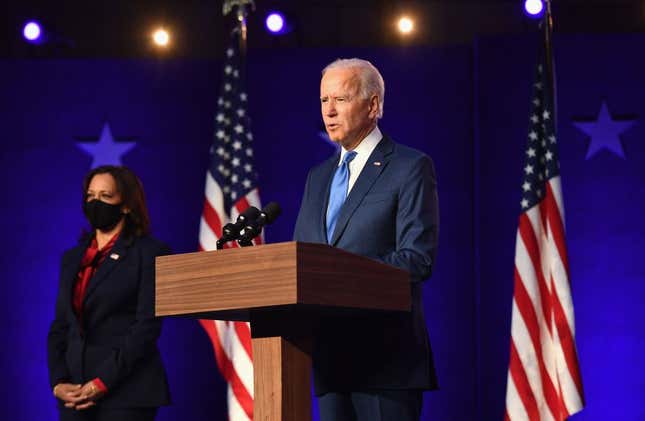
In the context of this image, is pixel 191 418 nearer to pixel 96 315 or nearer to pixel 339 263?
pixel 96 315

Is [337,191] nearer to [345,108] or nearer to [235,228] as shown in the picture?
[345,108]

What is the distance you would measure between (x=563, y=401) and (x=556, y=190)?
99cm

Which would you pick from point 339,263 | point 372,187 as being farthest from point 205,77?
point 339,263

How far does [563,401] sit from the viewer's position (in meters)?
4.65

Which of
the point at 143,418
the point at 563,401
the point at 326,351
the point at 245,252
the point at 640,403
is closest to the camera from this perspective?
the point at 245,252

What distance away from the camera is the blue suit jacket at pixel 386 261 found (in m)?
2.45

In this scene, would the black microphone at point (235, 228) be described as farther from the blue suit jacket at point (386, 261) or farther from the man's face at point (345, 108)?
the man's face at point (345, 108)

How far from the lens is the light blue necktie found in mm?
2619

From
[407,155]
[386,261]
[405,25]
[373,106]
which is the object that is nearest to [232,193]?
[405,25]

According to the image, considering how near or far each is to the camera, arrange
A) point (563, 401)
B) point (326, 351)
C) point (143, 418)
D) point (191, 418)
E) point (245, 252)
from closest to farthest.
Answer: point (245, 252), point (326, 351), point (143, 418), point (563, 401), point (191, 418)

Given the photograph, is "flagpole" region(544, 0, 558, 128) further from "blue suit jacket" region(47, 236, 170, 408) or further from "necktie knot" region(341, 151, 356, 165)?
"necktie knot" region(341, 151, 356, 165)

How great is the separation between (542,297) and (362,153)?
2.37 meters

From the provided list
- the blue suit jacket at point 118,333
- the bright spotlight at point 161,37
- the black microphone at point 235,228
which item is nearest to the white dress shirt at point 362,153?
the black microphone at point 235,228

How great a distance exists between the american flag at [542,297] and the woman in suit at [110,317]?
1.78 meters
